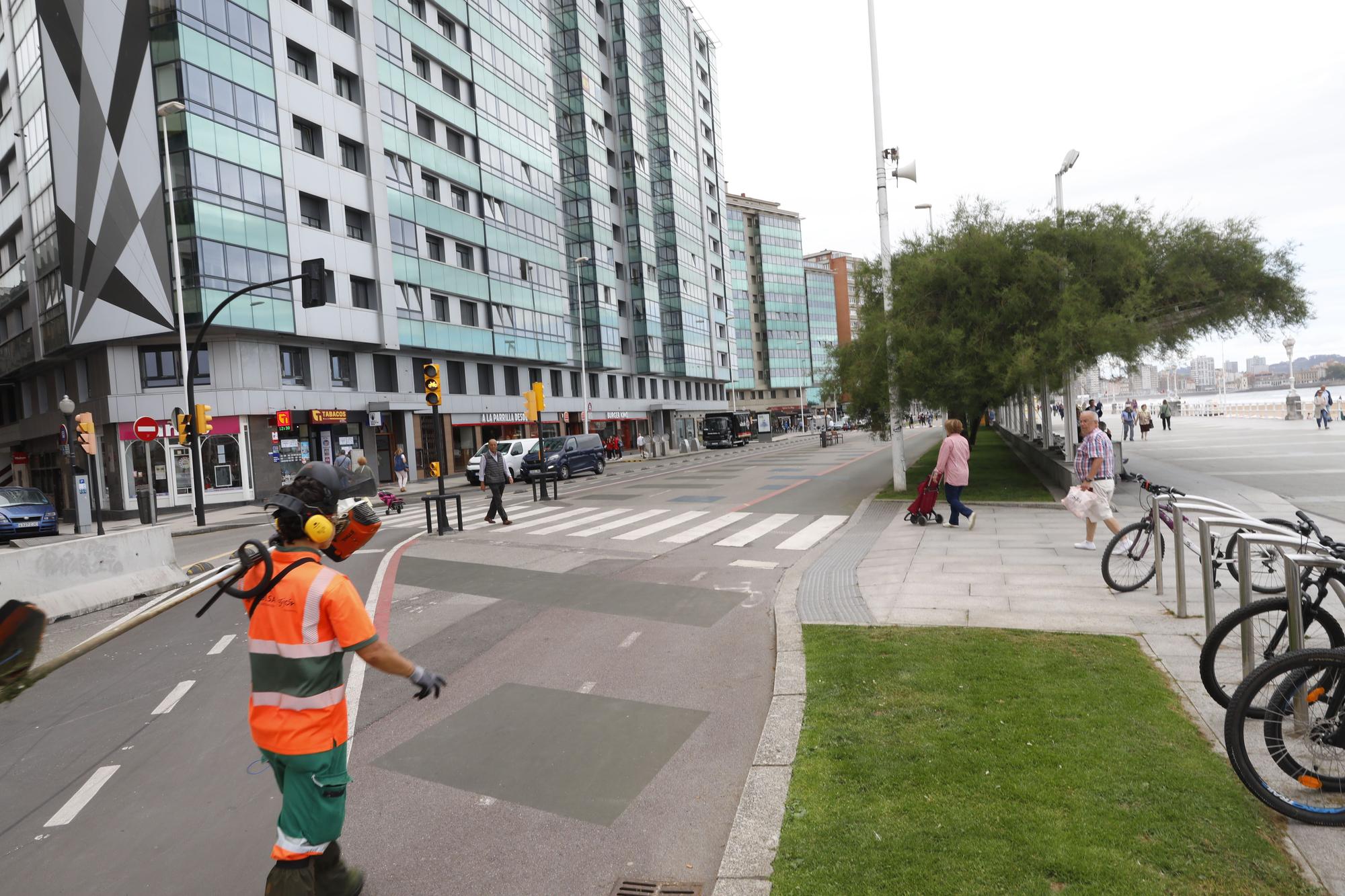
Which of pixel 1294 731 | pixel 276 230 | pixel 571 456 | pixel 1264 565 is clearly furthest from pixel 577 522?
pixel 276 230

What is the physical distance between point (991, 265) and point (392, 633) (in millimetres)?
14055

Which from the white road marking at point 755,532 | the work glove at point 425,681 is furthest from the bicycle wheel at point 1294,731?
the white road marking at point 755,532

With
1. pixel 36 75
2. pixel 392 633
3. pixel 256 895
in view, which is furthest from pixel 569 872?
pixel 36 75

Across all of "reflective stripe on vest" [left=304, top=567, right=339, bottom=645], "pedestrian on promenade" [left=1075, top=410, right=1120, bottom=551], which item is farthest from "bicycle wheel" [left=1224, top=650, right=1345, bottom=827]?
"pedestrian on promenade" [left=1075, top=410, right=1120, bottom=551]

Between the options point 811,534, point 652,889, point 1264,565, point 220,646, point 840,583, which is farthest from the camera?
point 811,534

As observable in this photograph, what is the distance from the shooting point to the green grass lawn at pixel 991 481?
1620 centimetres

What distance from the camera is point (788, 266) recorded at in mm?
121062

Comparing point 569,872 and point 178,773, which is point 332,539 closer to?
point 569,872

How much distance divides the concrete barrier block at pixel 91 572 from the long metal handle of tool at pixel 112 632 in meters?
8.09

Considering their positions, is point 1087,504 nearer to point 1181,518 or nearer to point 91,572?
point 1181,518

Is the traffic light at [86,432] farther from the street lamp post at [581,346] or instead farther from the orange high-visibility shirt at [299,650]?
the street lamp post at [581,346]

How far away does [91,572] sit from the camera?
32.8 feet

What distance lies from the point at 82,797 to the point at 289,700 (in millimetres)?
2649

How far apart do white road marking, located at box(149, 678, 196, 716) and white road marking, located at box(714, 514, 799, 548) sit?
7.53 meters
